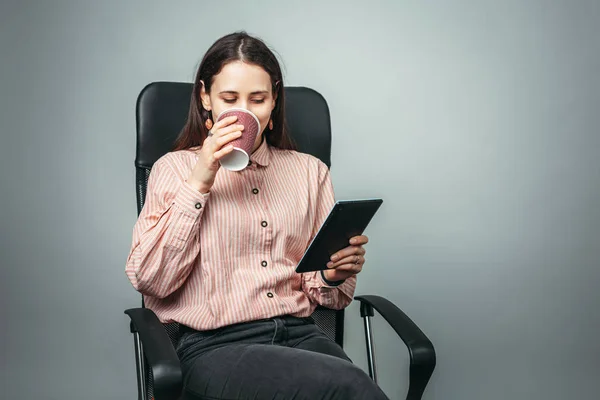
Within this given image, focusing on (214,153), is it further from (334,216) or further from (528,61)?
(528,61)

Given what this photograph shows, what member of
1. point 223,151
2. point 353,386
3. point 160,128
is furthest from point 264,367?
point 160,128

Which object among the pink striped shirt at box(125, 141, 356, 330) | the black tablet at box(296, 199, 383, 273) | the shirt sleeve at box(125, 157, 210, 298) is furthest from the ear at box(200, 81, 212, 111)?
the black tablet at box(296, 199, 383, 273)

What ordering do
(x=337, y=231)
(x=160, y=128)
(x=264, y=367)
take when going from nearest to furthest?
(x=264, y=367) → (x=337, y=231) → (x=160, y=128)

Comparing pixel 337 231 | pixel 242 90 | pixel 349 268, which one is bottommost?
pixel 349 268

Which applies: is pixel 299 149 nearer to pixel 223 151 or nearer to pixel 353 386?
pixel 223 151

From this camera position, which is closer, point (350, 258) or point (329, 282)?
point (350, 258)

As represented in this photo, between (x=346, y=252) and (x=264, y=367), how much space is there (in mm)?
342

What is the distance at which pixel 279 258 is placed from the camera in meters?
1.79

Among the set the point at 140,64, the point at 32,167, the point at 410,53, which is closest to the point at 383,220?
the point at 410,53

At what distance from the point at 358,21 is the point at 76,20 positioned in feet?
3.17

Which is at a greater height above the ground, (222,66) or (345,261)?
(222,66)

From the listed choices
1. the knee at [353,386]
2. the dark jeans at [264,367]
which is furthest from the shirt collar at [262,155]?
the knee at [353,386]

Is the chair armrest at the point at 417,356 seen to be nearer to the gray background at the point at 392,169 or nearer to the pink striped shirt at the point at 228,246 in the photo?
the pink striped shirt at the point at 228,246

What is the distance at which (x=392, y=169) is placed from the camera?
2.82 meters
